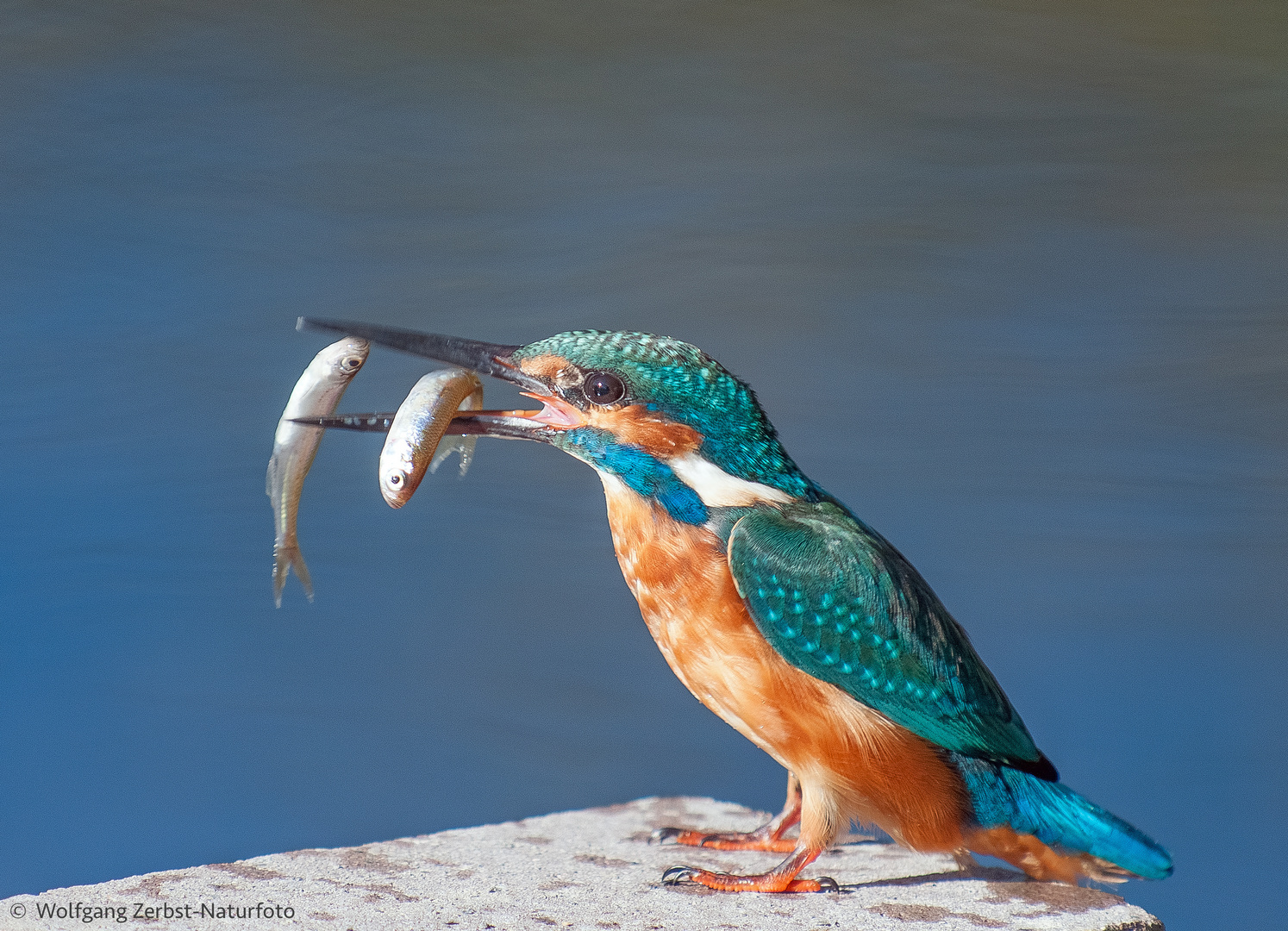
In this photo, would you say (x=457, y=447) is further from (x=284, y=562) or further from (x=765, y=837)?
(x=765, y=837)

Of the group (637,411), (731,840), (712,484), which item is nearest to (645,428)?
(637,411)

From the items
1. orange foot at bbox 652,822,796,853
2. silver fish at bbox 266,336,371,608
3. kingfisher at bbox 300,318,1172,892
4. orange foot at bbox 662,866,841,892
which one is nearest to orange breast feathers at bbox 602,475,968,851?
kingfisher at bbox 300,318,1172,892

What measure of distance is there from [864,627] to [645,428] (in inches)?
17.4

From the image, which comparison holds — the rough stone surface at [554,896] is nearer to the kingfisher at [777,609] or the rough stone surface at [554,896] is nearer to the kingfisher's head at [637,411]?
the kingfisher at [777,609]

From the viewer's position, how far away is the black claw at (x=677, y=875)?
2.14 m

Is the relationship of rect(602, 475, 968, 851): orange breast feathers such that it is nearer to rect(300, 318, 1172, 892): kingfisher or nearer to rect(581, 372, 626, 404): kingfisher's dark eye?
rect(300, 318, 1172, 892): kingfisher

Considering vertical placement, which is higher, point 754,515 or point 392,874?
point 754,515

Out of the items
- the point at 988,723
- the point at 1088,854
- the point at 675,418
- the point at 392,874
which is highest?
the point at 675,418

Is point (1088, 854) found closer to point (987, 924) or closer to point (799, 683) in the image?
point (987, 924)

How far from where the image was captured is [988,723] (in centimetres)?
→ 206

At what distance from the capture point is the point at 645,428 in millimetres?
1972

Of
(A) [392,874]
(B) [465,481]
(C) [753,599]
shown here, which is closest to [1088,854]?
(C) [753,599]

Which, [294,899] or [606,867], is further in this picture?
[606,867]

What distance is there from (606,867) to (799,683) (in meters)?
0.56
